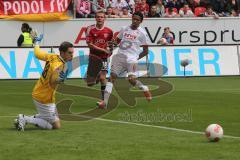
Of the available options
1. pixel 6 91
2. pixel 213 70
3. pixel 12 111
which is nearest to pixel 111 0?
pixel 213 70

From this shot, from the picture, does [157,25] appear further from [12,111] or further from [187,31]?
[12,111]

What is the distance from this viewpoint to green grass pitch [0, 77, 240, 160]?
1062 cm

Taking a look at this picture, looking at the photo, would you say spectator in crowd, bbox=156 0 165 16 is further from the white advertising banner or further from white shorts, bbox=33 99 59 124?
white shorts, bbox=33 99 59 124

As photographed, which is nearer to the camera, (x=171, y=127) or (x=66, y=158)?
(x=66, y=158)

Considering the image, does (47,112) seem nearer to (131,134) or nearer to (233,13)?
(131,134)

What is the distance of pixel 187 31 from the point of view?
35750 mm

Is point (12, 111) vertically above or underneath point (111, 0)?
underneath

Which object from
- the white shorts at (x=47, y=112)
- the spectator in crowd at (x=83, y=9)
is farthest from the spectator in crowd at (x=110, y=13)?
the white shorts at (x=47, y=112)

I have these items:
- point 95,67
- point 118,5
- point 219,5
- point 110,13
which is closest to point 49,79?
point 95,67

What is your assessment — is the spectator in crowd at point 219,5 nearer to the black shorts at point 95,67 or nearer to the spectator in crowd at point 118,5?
the spectator in crowd at point 118,5

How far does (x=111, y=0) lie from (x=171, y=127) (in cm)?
2218

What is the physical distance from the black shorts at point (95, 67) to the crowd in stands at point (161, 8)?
13.7m

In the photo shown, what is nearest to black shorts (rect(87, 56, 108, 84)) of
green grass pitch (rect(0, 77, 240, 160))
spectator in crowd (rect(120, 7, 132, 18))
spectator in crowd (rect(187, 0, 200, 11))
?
green grass pitch (rect(0, 77, 240, 160))

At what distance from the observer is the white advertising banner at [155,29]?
34.1 m
